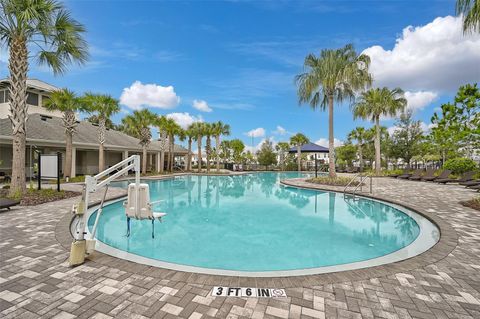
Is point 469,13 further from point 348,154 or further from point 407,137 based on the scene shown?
point 348,154

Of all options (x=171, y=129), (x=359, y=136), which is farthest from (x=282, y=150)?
(x=171, y=129)

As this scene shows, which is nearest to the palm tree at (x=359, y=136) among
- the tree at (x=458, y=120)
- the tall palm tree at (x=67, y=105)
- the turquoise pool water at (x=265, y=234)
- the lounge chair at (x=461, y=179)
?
the tree at (x=458, y=120)

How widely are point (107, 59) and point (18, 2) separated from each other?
481cm

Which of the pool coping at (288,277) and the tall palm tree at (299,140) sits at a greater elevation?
the tall palm tree at (299,140)

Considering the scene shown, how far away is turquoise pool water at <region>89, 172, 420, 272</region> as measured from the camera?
456 cm

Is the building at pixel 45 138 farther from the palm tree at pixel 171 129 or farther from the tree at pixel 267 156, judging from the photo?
the tree at pixel 267 156

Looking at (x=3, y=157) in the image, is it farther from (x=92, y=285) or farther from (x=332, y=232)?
(x=332, y=232)

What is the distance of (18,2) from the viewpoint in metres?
7.41

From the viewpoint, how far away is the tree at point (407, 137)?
960 inches

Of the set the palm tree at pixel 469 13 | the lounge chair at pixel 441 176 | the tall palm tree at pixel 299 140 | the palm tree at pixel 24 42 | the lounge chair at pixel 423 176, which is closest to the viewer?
the palm tree at pixel 469 13

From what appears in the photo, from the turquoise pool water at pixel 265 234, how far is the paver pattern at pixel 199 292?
1.35m

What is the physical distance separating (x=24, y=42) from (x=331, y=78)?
1520 cm

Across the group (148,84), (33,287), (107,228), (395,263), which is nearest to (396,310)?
(395,263)

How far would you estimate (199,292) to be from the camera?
262 centimetres
